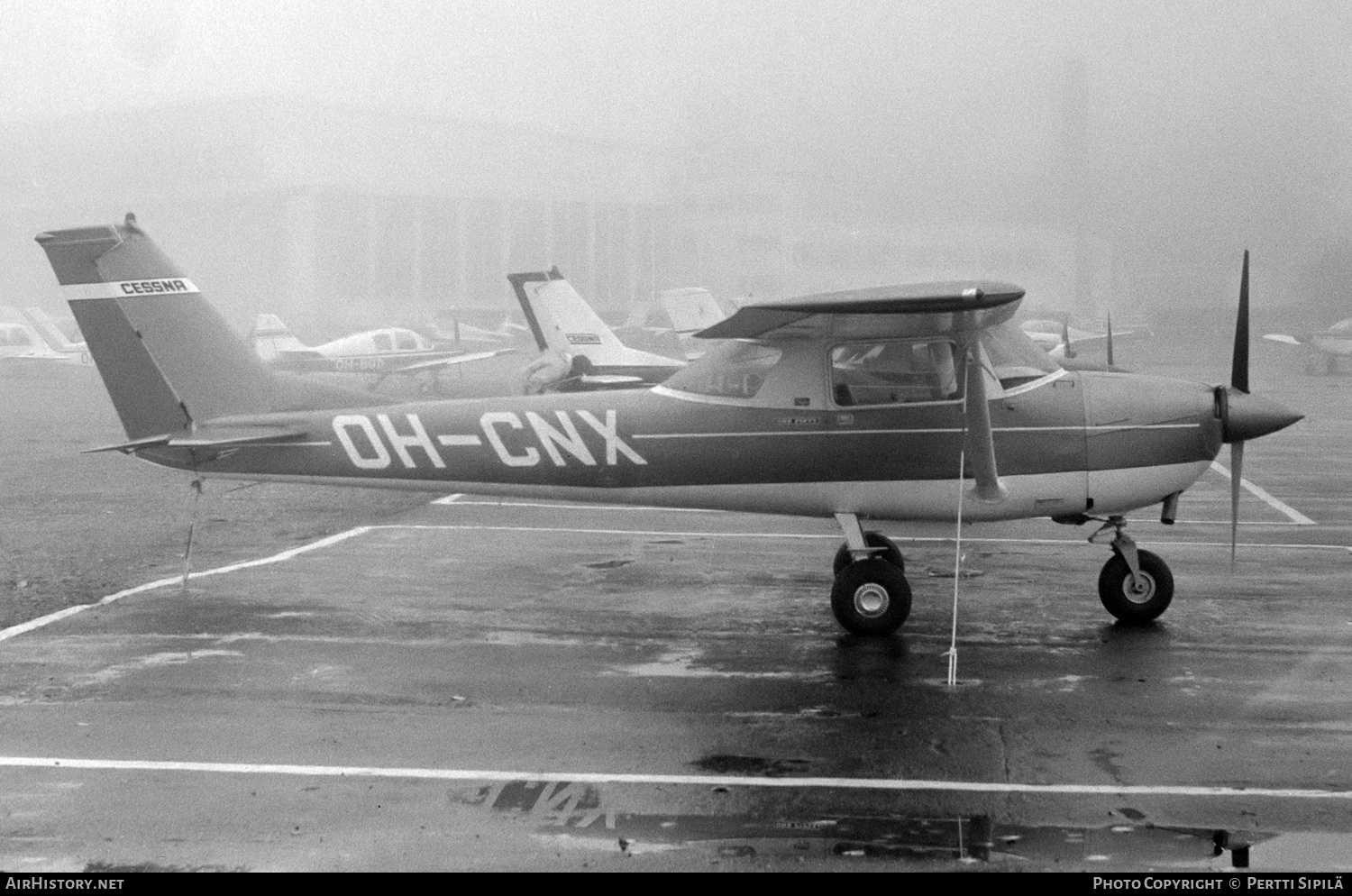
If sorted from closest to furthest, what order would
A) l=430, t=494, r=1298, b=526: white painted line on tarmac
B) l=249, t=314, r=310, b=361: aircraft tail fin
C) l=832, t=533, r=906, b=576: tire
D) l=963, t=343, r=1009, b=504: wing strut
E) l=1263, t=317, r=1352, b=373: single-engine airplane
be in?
l=963, t=343, r=1009, b=504: wing strut
l=832, t=533, r=906, b=576: tire
l=430, t=494, r=1298, b=526: white painted line on tarmac
l=249, t=314, r=310, b=361: aircraft tail fin
l=1263, t=317, r=1352, b=373: single-engine airplane

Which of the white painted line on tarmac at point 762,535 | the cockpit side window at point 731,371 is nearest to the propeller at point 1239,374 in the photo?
the cockpit side window at point 731,371

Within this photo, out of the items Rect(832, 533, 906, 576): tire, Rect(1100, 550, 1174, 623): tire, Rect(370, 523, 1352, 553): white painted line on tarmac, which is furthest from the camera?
Rect(370, 523, 1352, 553): white painted line on tarmac

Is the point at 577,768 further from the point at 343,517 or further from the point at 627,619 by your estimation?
the point at 343,517

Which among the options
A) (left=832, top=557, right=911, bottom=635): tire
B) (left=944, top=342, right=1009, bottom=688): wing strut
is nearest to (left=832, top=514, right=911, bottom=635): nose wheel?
(left=832, top=557, right=911, bottom=635): tire

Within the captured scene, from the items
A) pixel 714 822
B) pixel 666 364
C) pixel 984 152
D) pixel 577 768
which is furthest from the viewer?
pixel 984 152

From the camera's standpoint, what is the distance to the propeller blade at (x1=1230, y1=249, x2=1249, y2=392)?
938 cm

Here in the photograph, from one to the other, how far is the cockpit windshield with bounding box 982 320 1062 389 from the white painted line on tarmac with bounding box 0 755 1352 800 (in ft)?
13.5

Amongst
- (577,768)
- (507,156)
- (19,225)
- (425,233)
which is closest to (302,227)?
(425,233)

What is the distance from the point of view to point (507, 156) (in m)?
64.6

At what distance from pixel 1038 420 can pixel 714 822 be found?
490 cm

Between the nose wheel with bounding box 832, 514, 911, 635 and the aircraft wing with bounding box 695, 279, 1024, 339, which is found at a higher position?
the aircraft wing with bounding box 695, 279, 1024, 339

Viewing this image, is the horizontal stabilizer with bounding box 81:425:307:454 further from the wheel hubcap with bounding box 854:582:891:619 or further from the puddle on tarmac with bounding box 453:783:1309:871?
the puddle on tarmac with bounding box 453:783:1309:871

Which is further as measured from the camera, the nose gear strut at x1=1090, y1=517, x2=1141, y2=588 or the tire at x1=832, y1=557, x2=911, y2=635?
the nose gear strut at x1=1090, y1=517, x2=1141, y2=588

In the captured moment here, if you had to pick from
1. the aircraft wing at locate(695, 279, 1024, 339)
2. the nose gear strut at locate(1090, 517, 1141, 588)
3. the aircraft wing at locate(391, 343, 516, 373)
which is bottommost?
the aircraft wing at locate(391, 343, 516, 373)
